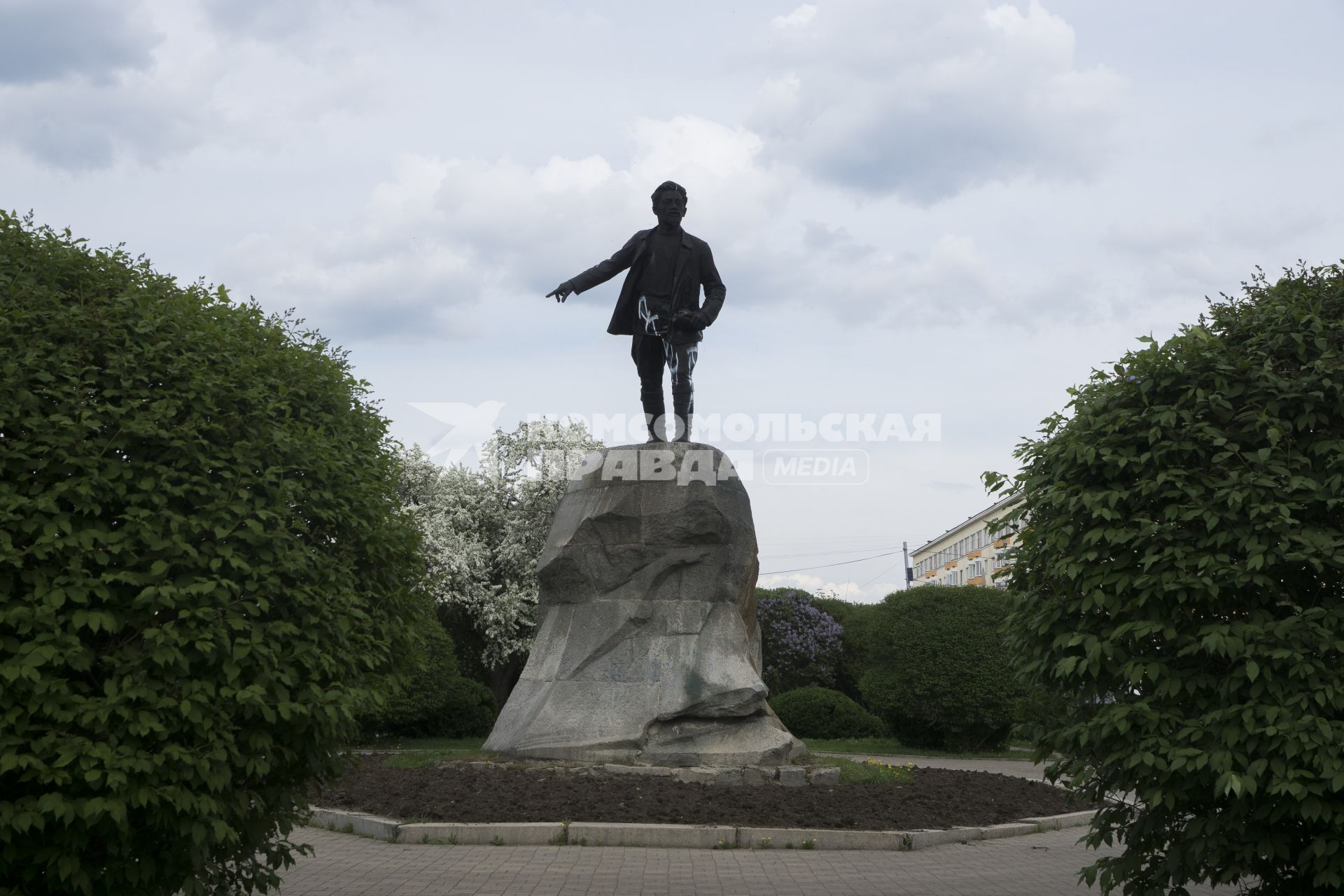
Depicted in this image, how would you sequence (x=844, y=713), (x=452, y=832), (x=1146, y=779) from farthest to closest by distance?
(x=844, y=713)
(x=452, y=832)
(x=1146, y=779)

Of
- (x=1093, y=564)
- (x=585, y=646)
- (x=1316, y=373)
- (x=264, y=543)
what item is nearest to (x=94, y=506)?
(x=264, y=543)

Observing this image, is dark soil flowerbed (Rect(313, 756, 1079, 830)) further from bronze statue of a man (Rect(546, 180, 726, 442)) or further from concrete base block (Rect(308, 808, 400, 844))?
bronze statue of a man (Rect(546, 180, 726, 442))

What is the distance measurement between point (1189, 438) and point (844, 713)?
56.0ft

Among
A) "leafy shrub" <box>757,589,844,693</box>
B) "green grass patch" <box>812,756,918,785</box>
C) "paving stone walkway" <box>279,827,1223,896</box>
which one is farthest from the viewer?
"leafy shrub" <box>757,589,844,693</box>

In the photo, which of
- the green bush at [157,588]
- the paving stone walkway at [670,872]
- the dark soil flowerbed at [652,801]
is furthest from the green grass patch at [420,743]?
the green bush at [157,588]

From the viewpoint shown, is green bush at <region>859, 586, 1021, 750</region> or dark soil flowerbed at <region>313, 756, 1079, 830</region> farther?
green bush at <region>859, 586, 1021, 750</region>

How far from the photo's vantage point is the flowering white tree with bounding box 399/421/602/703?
26.0m

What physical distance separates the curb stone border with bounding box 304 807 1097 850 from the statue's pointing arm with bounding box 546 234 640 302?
6014mm

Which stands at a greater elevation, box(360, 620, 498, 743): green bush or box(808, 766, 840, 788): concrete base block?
box(360, 620, 498, 743): green bush

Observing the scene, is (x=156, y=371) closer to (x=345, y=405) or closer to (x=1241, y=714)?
(x=345, y=405)

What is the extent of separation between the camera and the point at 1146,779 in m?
5.77

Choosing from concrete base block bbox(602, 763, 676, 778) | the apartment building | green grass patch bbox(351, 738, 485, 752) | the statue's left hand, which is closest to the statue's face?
the statue's left hand

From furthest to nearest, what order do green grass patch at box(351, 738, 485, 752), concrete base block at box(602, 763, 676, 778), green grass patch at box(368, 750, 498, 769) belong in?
green grass patch at box(351, 738, 485, 752)
green grass patch at box(368, 750, 498, 769)
concrete base block at box(602, 763, 676, 778)

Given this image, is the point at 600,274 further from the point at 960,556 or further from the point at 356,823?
the point at 960,556
